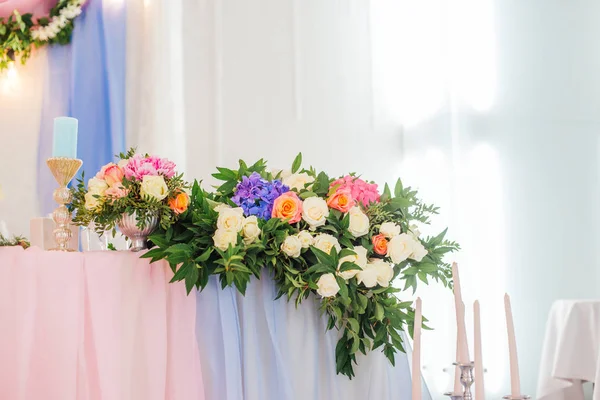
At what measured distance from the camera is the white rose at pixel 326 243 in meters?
1.51

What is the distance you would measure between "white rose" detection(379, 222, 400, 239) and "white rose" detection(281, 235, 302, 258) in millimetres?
192

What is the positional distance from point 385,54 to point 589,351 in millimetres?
1866

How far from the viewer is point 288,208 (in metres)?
1.54

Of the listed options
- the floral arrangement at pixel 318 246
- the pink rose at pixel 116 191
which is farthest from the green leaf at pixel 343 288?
the pink rose at pixel 116 191

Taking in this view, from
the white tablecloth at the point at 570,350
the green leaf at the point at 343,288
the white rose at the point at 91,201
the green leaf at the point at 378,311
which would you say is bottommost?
the white tablecloth at the point at 570,350

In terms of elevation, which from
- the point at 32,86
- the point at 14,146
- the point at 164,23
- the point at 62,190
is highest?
the point at 164,23

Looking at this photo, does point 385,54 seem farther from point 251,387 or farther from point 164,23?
point 251,387

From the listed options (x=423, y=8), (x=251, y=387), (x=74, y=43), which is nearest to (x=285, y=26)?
(x=423, y=8)

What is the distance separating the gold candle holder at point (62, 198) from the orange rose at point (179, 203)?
27cm

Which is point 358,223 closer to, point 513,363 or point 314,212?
point 314,212

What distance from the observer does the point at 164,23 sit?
142 inches

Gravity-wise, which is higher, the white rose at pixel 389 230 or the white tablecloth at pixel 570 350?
the white rose at pixel 389 230

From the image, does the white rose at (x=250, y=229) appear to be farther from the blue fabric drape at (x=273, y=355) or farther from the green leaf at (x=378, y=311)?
the green leaf at (x=378, y=311)

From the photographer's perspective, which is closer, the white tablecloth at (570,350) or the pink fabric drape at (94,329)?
the pink fabric drape at (94,329)
